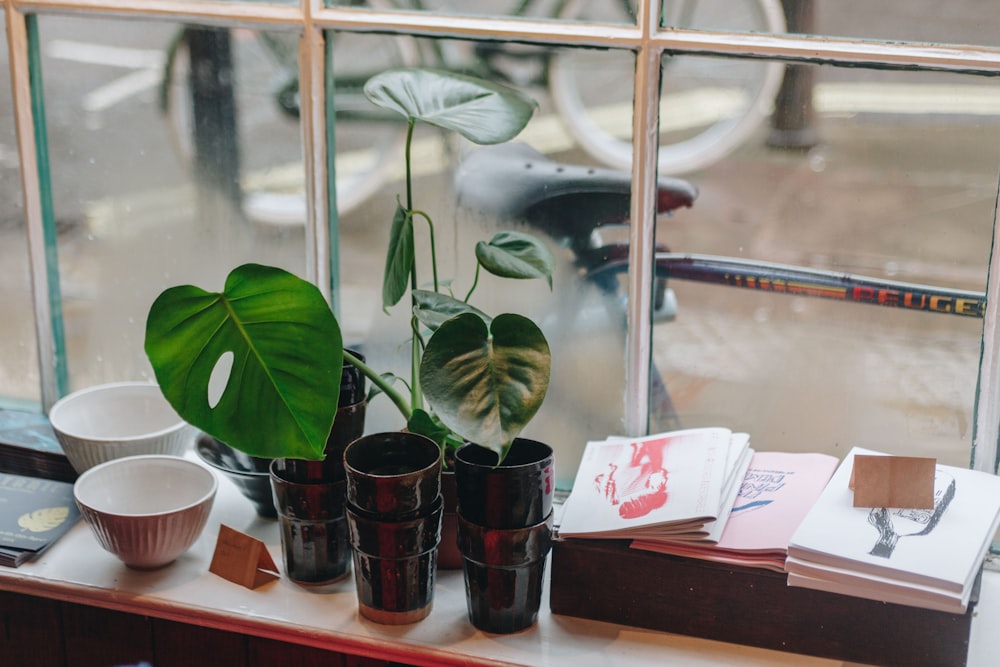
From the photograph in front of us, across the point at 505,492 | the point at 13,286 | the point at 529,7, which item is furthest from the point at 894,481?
the point at 13,286

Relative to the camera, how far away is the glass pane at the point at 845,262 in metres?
1.33

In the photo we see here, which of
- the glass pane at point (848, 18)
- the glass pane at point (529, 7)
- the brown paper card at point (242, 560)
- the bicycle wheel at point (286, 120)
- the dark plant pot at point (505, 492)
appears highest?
the glass pane at point (529, 7)

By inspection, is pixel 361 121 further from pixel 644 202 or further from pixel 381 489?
pixel 381 489

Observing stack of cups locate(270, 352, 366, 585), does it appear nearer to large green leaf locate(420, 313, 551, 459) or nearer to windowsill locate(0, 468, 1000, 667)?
windowsill locate(0, 468, 1000, 667)

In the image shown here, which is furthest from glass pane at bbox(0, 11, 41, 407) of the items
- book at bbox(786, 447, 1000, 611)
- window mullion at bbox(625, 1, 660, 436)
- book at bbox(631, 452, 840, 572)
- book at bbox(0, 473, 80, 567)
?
book at bbox(786, 447, 1000, 611)

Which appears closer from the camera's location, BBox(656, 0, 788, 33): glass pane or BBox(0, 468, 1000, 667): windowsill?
BBox(0, 468, 1000, 667): windowsill

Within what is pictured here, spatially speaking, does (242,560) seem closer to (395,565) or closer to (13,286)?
(395,565)

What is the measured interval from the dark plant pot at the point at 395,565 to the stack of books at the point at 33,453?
1.94ft

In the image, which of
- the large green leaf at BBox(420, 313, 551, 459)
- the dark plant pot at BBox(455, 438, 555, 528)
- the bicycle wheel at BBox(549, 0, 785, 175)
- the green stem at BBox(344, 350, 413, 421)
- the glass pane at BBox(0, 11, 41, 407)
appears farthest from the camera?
the glass pane at BBox(0, 11, 41, 407)

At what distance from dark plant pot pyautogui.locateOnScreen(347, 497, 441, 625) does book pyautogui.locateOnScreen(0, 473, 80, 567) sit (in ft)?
1.62

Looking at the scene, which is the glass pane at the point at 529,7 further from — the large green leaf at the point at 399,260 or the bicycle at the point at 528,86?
the large green leaf at the point at 399,260

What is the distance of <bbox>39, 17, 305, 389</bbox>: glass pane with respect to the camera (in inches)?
62.1

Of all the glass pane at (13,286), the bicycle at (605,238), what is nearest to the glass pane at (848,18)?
the bicycle at (605,238)

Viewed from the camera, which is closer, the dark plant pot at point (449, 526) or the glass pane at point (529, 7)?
the dark plant pot at point (449, 526)
